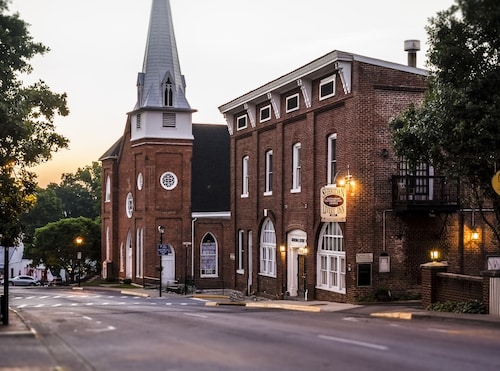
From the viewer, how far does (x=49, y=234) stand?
80.9 metres

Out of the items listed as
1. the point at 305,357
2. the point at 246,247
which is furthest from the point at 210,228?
the point at 305,357

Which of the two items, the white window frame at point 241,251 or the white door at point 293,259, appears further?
the white window frame at point 241,251

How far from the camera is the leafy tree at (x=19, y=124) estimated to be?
23.3 meters

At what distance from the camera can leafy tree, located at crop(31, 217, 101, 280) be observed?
264ft

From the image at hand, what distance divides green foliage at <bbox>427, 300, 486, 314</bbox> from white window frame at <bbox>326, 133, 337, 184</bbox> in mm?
10118

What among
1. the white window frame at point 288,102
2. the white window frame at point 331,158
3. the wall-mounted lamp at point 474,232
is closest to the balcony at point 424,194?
the wall-mounted lamp at point 474,232

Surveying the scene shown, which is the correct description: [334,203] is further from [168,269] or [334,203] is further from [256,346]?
[168,269]

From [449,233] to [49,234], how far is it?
5465cm

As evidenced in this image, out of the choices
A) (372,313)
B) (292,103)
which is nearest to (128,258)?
(292,103)

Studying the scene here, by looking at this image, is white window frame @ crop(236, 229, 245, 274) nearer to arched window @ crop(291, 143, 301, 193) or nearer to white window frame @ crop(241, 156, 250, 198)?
white window frame @ crop(241, 156, 250, 198)

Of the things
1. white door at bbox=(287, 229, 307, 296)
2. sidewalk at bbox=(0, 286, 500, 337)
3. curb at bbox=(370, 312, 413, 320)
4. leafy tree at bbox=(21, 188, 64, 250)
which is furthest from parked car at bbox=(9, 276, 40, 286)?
curb at bbox=(370, 312, 413, 320)

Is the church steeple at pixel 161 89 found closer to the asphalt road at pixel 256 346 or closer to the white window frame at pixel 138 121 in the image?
the white window frame at pixel 138 121

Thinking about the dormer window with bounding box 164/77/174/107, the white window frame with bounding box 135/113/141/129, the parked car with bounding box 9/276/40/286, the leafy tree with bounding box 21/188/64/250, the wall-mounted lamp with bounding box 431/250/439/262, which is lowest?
the parked car with bounding box 9/276/40/286

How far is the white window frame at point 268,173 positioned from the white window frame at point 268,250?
1609 millimetres
